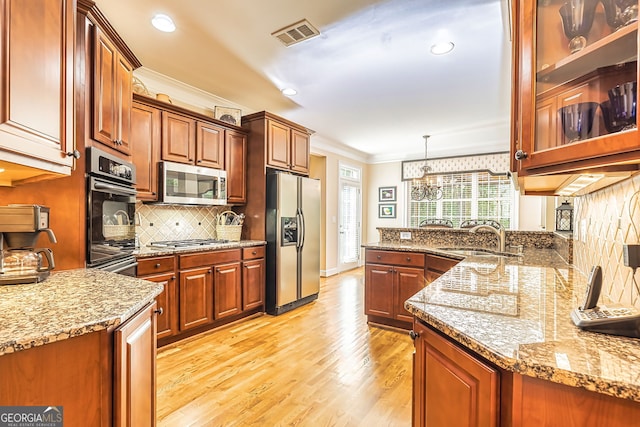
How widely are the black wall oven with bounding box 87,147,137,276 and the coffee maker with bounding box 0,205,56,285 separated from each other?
331mm

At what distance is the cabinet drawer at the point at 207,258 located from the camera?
2.75m

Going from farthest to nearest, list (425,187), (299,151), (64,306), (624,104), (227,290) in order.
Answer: (425,187), (299,151), (227,290), (64,306), (624,104)

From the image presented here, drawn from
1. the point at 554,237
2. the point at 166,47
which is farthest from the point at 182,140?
the point at 554,237

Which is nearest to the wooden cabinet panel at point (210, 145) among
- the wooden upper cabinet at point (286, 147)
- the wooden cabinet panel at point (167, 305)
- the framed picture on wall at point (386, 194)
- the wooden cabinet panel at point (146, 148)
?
the wooden cabinet panel at point (146, 148)

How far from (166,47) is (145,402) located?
8.73 ft

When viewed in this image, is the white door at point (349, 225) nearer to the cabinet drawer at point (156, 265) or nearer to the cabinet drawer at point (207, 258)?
the cabinet drawer at point (207, 258)

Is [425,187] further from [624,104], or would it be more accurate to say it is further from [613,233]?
[624,104]

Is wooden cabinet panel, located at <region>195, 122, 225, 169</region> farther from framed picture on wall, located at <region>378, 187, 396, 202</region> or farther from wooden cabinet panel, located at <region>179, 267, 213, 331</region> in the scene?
framed picture on wall, located at <region>378, 187, 396, 202</region>

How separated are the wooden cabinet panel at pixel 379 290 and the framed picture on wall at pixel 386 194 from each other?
4.10m

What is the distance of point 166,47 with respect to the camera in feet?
8.48

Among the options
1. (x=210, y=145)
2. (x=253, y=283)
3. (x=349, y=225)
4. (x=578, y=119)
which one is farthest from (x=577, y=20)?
(x=349, y=225)

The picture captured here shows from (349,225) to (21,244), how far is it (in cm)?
569

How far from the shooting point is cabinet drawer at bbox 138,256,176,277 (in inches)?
96.3

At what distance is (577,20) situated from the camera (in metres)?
0.94
